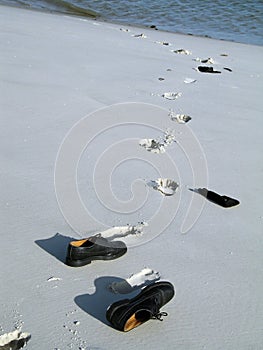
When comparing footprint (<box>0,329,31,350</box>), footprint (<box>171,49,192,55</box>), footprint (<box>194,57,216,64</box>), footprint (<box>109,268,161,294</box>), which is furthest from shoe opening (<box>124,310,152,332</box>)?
footprint (<box>171,49,192,55</box>)

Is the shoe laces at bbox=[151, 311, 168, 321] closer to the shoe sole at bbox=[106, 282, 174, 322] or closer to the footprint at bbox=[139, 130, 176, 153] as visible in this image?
the shoe sole at bbox=[106, 282, 174, 322]

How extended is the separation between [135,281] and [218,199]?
0.78 meters

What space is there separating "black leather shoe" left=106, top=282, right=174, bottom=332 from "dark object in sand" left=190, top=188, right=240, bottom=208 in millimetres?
791

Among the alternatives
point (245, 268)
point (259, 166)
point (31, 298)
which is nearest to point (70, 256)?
point (31, 298)

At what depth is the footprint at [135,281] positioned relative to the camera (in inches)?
68.5

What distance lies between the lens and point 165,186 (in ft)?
8.31

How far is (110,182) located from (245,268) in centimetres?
84

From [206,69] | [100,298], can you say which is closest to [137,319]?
[100,298]

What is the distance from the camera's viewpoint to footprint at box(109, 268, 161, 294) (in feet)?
5.71

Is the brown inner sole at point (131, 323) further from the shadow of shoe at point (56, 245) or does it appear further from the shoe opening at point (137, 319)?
the shadow of shoe at point (56, 245)

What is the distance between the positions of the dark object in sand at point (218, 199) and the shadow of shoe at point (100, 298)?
79 cm

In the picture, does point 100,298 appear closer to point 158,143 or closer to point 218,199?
point 218,199

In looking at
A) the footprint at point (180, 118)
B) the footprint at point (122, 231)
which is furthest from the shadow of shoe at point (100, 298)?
A: the footprint at point (180, 118)

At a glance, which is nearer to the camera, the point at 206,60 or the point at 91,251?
the point at 91,251
